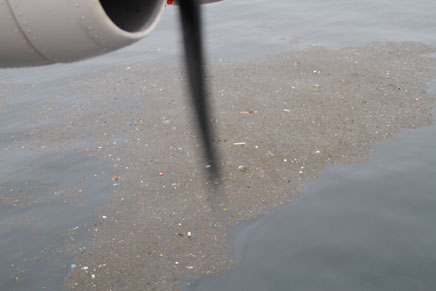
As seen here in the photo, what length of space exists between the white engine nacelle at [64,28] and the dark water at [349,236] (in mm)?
2590

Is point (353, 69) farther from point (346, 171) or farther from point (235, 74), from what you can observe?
point (346, 171)

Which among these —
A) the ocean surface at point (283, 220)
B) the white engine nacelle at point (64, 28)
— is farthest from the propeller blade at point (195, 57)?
the white engine nacelle at point (64, 28)

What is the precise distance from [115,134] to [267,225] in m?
3.01

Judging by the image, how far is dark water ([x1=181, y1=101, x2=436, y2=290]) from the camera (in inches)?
171

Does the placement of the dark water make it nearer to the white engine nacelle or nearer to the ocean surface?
the ocean surface

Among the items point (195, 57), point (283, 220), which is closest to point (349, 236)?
point (283, 220)

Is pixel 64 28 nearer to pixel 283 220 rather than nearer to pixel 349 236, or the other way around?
pixel 283 220

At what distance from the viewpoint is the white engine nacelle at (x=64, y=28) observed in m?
2.42

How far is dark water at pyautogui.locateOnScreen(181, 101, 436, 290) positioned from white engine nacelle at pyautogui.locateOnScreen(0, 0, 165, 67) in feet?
8.50

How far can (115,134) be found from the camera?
6984mm

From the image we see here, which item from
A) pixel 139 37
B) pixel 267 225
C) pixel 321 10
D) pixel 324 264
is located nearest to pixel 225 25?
pixel 321 10

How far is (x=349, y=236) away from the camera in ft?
15.8

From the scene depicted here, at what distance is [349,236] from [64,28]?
11.7 ft

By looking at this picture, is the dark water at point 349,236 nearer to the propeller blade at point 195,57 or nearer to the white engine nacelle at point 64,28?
the propeller blade at point 195,57
